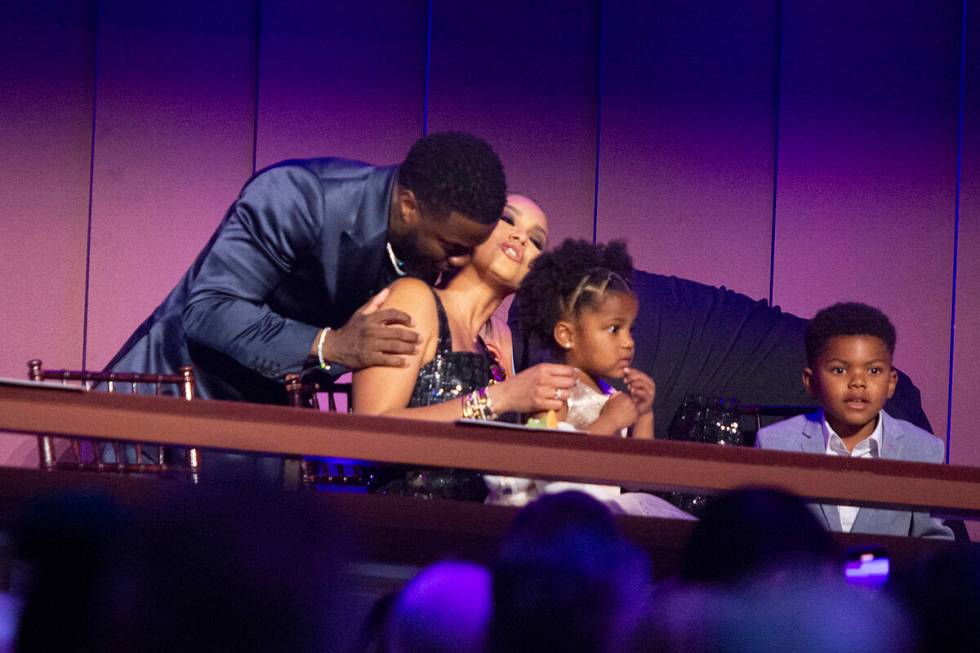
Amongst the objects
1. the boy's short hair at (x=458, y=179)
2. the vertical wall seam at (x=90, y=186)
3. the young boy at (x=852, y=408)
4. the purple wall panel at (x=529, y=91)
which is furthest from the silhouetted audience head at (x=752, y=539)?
the vertical wall seam at (x=90, y=186)

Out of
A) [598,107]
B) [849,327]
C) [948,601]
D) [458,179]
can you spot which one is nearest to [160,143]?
[598,107]

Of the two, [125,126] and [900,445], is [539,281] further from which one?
[125,126]

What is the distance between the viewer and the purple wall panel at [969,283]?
199 inches

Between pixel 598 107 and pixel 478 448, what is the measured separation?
12.0 feet

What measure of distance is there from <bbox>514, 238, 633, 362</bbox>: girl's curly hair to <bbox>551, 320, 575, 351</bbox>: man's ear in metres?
0.02

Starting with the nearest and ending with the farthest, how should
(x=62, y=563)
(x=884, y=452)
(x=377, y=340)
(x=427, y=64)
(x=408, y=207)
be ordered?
(x=62, y=563)
(x=377, y=340)
(x=408, y=207)
(x=884, y=452)
(x=427, y=64)

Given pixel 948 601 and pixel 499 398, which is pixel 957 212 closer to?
pixel 499 398

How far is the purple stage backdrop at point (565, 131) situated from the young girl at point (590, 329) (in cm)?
197

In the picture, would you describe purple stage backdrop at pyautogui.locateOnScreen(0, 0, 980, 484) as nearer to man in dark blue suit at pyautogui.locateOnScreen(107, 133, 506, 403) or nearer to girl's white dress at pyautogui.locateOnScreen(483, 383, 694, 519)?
man in dark blue suit at pyautogui.locateOnScreen(107, 133, 506, 403)

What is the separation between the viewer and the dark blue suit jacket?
2.46 m

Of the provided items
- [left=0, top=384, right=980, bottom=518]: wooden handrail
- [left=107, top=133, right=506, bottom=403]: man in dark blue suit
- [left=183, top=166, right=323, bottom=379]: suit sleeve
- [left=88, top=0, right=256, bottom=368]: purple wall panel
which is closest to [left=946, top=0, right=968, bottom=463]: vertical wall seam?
[left=88, top=0, right=256, bottom=368]: purple wall panel

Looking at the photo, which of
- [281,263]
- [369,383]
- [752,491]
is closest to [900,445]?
[369,383]

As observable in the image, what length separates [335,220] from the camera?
257 centimetres

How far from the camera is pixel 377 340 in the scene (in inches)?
88.7
